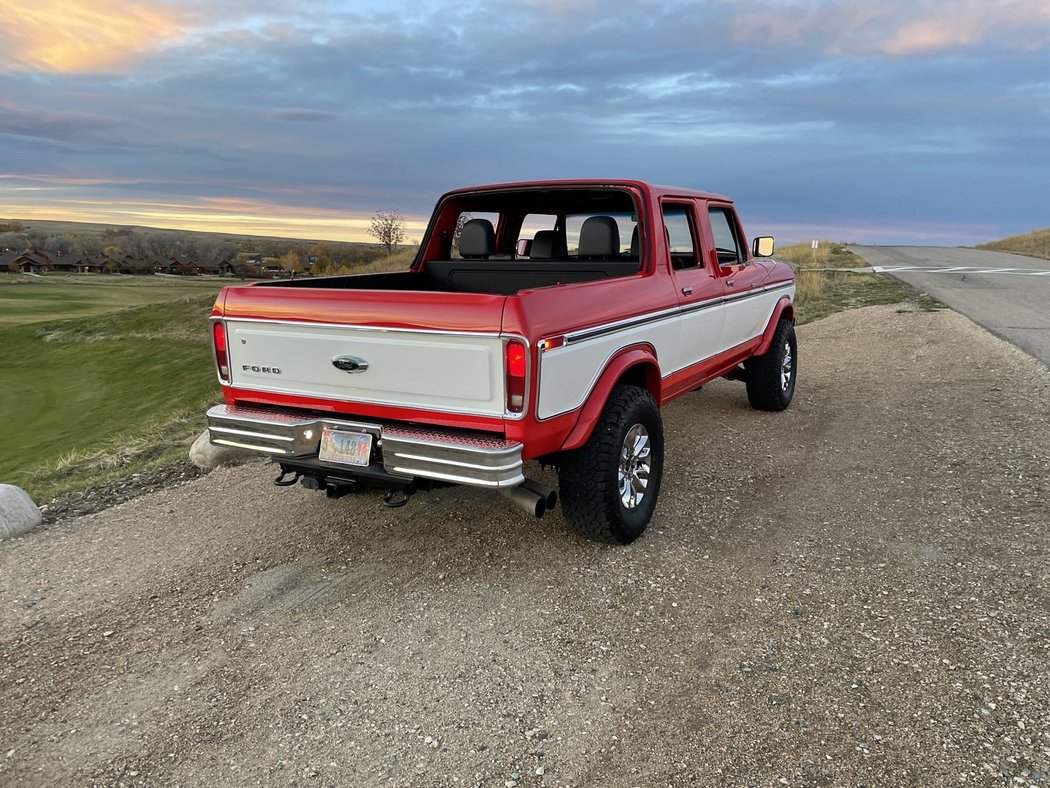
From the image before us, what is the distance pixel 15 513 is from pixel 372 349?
3248 millimetres

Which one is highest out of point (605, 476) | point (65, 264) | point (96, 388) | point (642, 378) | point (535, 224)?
point (535, 224)

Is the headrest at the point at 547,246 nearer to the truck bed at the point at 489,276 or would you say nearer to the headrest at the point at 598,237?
the truck bed at the point at 489,276

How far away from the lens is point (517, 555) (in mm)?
4254

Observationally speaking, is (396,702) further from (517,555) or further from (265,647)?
(517,555)

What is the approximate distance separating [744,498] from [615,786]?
293 centimetres

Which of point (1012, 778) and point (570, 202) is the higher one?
point (570, 202)

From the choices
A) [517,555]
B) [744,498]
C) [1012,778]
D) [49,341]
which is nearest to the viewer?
[1012,778]

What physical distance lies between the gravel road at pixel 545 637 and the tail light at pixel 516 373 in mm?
1093

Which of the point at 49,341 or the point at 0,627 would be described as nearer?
the point at 0,627

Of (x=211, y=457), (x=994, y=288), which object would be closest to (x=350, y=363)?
(x=211, y=457)

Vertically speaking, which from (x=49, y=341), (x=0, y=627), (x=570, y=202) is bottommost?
(x=49, y=341)

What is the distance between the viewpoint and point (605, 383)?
3984mm

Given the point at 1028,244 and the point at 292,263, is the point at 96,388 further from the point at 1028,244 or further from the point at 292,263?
the point at 1028,244

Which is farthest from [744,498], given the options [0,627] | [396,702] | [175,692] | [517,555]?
[0,627]
